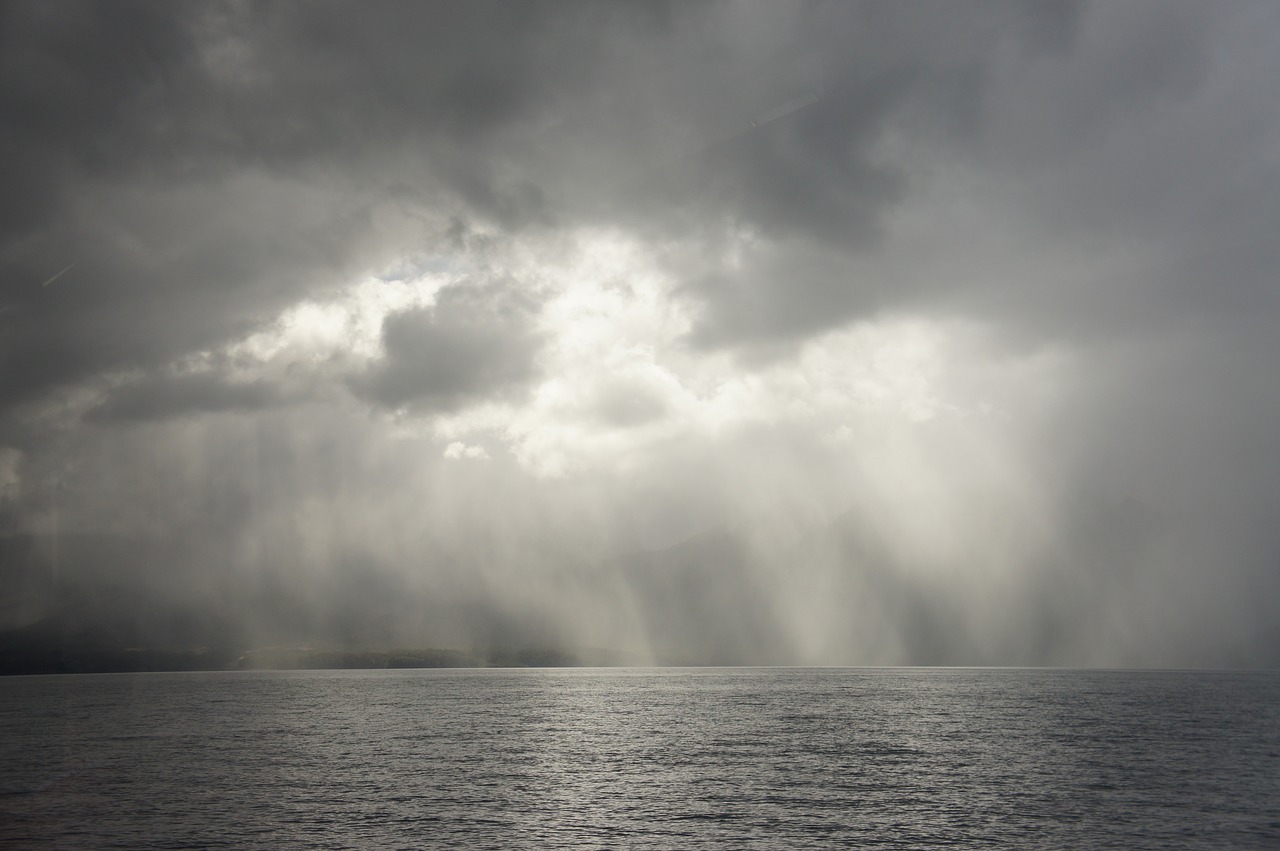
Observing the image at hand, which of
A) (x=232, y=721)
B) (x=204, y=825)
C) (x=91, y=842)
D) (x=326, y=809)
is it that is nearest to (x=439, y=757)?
(x=326, y=809)

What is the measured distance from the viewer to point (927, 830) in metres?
58.9

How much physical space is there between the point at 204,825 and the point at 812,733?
9300cm

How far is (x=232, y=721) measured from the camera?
161125 mm

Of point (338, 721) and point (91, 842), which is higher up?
point (91, 842)

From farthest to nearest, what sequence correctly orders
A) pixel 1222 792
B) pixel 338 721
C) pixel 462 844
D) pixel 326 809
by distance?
pixel 338 721 < pixel 1222 792 < pixel 326 809 < pixel 462 844

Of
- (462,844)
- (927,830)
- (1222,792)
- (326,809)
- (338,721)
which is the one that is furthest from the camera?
(338,721)

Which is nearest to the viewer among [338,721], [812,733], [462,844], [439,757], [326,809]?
[462,844]

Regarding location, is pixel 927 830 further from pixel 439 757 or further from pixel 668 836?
pixel 439 757

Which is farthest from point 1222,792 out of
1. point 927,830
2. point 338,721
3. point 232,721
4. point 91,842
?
point 232,721

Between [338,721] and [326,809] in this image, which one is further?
[338,721]

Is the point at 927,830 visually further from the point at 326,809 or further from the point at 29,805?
the point at 29,805

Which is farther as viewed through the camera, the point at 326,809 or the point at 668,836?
the point at 326,809

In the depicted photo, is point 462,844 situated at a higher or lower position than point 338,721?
higher

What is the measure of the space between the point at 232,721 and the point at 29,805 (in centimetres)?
9972
